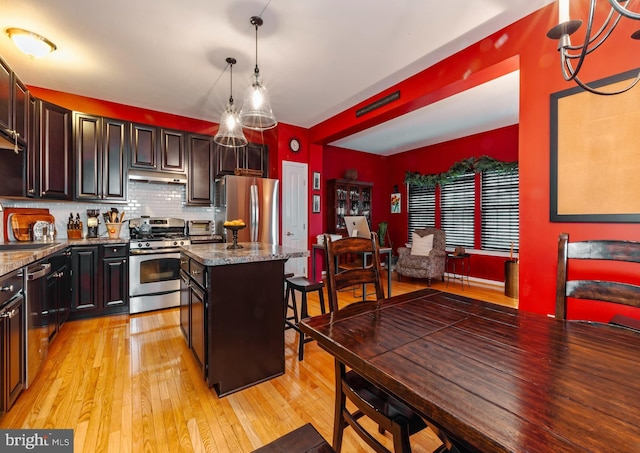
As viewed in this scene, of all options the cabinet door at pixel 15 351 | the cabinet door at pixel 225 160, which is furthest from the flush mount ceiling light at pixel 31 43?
the cabinet door at pixel 15 351

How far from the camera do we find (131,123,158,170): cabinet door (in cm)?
→ 379

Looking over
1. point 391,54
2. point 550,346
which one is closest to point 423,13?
point 391,54

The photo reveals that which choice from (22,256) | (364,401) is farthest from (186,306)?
(364,401)

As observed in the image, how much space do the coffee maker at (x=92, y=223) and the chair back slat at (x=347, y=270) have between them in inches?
145

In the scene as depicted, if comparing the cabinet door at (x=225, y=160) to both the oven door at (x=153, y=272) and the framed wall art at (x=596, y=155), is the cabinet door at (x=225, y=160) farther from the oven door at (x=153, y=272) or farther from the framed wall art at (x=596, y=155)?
the framed wall art at (x=596, y=155)

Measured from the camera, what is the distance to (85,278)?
10.6 ft

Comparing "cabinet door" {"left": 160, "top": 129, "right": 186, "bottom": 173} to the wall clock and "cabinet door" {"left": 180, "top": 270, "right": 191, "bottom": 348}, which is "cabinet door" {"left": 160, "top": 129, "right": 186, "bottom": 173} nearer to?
the wall clock

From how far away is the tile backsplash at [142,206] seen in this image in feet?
12.0

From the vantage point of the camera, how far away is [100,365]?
2.32m

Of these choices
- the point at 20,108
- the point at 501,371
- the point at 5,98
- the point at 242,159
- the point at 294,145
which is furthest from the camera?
the point at 294,145

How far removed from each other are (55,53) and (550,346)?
4.29 m

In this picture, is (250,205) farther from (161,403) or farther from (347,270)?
(347,270)

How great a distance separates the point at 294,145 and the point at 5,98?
10.8 feet

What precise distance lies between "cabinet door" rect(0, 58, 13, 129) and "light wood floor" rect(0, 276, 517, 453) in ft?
6.52
